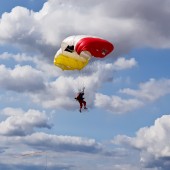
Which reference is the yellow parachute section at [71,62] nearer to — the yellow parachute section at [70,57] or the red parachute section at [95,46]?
the yellow parachute section at [70,57]

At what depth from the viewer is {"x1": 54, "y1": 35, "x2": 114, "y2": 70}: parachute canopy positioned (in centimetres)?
10125

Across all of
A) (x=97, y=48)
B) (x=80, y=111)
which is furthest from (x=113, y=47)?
(x=80, y=111)

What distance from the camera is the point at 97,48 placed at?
101562mm

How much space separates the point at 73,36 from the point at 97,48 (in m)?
5.52

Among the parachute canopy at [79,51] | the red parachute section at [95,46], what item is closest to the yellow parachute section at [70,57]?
the parachute canopy at [79,51]

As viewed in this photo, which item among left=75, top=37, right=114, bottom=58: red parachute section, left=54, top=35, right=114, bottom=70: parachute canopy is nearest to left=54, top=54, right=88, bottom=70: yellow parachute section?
left=54, top=35, right=114, bottom=70: parachute canopy

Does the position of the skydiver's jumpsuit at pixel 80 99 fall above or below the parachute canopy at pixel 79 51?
below

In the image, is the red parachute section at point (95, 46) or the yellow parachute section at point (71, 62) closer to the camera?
the red parachute section at point (95, 46)

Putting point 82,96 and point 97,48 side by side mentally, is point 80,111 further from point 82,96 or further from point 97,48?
point 97,48

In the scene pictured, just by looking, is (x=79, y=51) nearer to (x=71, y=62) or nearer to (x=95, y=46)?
(x=95, y=46)

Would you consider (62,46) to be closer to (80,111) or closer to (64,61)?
(64,61)

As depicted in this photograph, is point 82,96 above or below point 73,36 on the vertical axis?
below

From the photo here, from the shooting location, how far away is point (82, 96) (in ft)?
343

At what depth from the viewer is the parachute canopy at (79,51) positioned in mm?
101250
